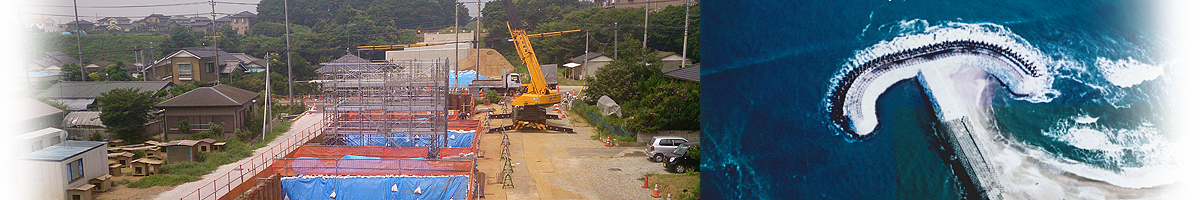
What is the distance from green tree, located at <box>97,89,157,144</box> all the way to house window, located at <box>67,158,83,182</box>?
446 centimetres

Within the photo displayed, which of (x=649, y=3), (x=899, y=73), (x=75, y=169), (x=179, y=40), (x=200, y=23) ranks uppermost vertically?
(x=649, y=3)

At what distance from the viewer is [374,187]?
7.77m

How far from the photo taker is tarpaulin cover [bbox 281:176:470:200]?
25.2 ft

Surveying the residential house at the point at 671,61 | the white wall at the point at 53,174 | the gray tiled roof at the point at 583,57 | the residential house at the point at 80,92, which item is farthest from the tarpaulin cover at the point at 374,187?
the gray tiled roof at the point at 583,57

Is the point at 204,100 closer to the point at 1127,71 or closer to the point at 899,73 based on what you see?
the point at 899,73

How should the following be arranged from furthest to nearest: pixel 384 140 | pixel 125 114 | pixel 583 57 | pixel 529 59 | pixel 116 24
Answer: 1. pixel 583 57
2. pixel 116 24
3. pixel 529 59
4. pixel 125 114
5. pixel 384 140

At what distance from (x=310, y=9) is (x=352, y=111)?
23.3m

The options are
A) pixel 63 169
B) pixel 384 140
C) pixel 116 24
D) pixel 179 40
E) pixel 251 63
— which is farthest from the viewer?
pixel 116 24

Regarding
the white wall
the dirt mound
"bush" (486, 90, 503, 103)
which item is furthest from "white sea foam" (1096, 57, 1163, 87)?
the dirt mound

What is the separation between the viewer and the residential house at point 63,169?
7.14m

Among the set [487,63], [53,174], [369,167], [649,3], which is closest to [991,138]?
[369,167]

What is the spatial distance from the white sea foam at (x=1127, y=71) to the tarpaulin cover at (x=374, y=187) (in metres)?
6.15

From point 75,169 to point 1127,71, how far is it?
1010 centimetres

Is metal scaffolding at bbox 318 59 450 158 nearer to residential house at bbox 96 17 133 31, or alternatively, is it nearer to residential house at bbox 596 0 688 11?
residential house at bbox 596 0 688 11
